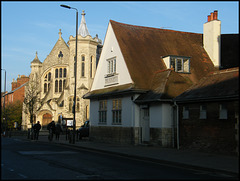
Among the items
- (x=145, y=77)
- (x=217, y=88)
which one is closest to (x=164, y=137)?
(x=145, y=77)

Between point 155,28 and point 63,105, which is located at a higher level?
point 155,28

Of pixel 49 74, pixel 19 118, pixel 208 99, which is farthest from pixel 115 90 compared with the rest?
pixel 19 118

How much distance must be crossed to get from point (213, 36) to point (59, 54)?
3148 cm

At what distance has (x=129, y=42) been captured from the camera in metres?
25.9

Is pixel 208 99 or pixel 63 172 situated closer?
pixel 63 172

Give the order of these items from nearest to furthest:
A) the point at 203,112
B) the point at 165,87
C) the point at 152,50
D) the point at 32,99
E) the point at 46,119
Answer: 1. the point at 203,112
2. the point at 165,87
3. the point at 152,50
4. the point at 32,99
5. the point at 46,119

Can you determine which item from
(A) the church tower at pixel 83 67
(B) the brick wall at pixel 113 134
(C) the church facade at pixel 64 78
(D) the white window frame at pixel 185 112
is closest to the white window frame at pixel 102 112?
(B) the brick wall at pixel 113 134

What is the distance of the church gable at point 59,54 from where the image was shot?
53.0m

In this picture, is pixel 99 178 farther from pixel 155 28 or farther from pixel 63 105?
pixel 63 105

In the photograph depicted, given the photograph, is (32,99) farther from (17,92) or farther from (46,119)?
(17,92)

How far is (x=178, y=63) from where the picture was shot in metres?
25.2

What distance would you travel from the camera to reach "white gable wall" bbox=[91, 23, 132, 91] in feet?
80.1

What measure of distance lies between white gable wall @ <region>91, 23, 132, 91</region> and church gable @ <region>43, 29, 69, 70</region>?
81.4 feet

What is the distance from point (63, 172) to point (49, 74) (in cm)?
4539
